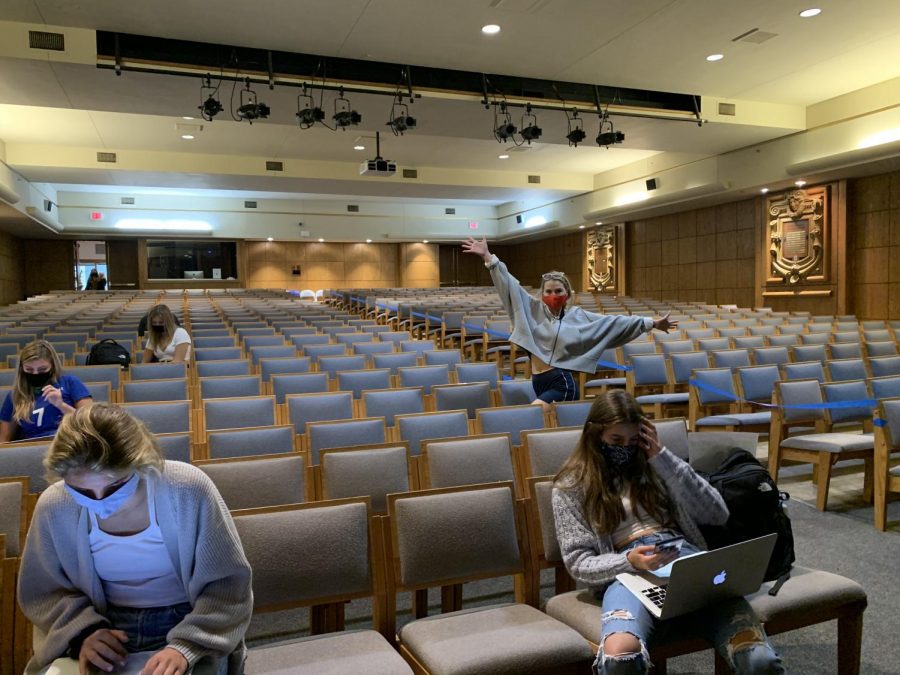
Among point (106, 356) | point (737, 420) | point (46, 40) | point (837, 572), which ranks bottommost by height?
point (837, 572)

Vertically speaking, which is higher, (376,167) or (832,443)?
(376,167)

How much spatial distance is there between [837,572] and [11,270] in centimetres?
2059

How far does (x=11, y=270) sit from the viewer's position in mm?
18219

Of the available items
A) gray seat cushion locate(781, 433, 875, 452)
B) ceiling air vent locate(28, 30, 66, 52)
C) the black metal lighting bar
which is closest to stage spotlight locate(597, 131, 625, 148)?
the black metal lighting bar

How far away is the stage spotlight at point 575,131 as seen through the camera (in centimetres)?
941

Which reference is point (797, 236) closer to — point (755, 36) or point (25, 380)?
point (755, 36)

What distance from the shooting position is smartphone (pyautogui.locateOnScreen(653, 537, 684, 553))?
6.47 feet

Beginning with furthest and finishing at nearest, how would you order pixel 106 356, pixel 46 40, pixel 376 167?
pixel 376 167, pixel 46 40, pixel 106 356

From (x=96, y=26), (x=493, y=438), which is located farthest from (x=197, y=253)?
(x=493, y=438)

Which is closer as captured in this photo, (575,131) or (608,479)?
(608,479)

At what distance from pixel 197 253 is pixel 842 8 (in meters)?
18.7

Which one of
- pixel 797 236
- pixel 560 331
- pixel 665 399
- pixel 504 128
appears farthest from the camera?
pixel 797 236

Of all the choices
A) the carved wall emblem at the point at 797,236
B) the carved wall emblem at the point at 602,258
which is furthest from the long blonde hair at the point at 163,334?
the carved wall emblem at the point at 602,258

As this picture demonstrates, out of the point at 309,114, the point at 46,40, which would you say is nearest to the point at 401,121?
the point at 309,114
